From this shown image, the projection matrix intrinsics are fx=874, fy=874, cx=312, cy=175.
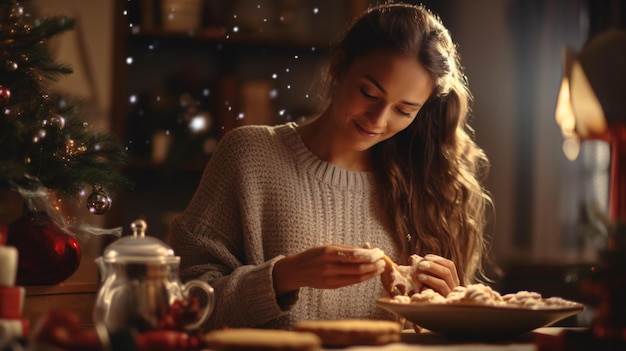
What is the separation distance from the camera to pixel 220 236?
1.73 m

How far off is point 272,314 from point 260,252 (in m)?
0.30

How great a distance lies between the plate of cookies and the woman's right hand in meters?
0.07

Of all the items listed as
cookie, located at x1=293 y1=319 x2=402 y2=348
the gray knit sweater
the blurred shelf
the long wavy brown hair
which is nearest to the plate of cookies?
cookie, located at x1=293 y1=319 x2=402 y2=348

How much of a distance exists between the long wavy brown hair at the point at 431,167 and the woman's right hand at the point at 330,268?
1.61 ft

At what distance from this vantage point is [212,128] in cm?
351

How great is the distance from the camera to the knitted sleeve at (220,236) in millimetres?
1525

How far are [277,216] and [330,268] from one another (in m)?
0.45

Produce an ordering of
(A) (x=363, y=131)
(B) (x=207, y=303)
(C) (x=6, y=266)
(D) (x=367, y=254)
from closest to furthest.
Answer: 1. (C) (x=6, y=266)
2. (B) (x=207, y=303)
3. (D) (x=367, y=254)
4. (A) (x=363, y=131)

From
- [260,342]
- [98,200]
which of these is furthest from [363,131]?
[260,342]

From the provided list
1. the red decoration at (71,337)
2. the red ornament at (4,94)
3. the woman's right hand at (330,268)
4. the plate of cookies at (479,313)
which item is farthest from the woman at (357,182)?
the red decoration at (71,337)

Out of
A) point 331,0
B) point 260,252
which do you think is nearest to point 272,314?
point 260,252

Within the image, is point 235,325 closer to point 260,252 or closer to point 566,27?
point 260,252

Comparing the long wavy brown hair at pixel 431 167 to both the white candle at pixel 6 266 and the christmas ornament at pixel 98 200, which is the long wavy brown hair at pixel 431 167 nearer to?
the christmas ornament at pixel 98 200

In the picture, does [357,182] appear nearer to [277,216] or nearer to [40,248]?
[277,216]
